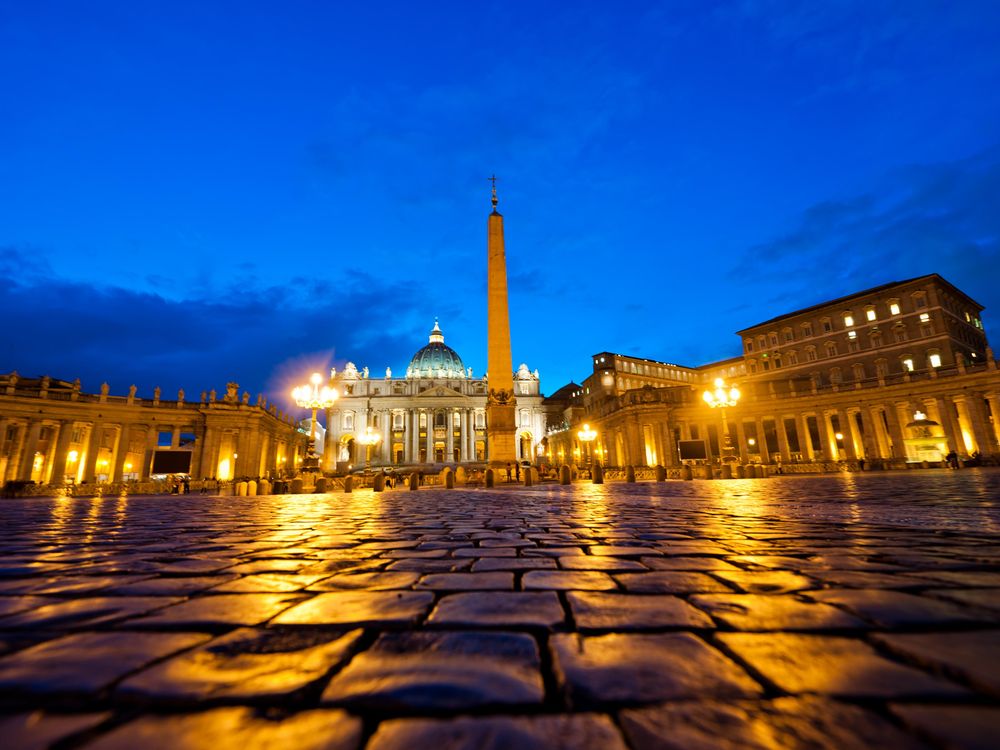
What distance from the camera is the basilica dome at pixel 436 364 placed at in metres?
91.7

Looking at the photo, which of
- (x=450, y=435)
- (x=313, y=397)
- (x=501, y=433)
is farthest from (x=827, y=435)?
(x=450, y=435)

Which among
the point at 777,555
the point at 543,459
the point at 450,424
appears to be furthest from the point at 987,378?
the point at 450,424

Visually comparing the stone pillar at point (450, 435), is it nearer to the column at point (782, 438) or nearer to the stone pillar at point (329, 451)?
the stone pillar at point (329, 451)

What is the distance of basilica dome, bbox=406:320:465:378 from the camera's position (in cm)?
9169

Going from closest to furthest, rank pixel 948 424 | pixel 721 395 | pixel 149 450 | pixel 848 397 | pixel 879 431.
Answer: pixel 721 395
pixel 948 424
pixel 149 450
pixel 879 431
pixel 848 397

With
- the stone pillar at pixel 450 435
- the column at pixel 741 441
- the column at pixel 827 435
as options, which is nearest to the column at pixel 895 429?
the column at pixel 827 435

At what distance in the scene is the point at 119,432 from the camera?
116 ft

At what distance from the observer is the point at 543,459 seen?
7369 cm

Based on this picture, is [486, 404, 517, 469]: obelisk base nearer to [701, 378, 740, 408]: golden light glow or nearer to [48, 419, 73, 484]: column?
[701, 378, 740, 408]: golden light glow

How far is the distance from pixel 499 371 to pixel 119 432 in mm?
30589

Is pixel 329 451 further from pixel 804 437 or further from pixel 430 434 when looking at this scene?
pixel 804 437

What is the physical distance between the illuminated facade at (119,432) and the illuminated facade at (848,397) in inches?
1425

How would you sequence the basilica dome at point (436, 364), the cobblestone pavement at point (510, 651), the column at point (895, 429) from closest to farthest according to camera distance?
1. the cobblestone pavement at point (510, 651)
2. the column at point (895, 429)
3. the basilica dome at point (436, 364)

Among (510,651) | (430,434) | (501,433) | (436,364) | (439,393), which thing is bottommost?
(510,651)
